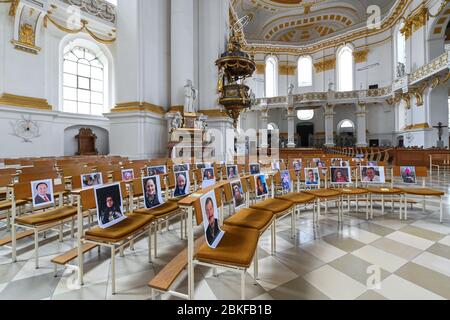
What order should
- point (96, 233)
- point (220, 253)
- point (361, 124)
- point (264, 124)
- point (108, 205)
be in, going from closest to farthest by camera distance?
point (220, 253) → point (96, 233) → point (108, 205) → point (361, 124) → point (264, 124)

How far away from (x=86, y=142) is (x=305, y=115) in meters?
20.8

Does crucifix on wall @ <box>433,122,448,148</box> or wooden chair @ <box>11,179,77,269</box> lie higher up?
crucifix on wall @ <box>433,122,448,148</box>

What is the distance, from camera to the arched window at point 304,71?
26500mm

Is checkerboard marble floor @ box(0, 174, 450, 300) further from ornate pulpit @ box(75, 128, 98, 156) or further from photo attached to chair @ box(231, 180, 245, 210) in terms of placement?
ornate pulpit @ box(75, 128, 98, 156)

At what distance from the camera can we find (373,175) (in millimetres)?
5184

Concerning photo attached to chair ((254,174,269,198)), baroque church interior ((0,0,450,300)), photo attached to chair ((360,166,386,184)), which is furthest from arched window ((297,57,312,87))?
photo attached to chair ((254,174,269,198))

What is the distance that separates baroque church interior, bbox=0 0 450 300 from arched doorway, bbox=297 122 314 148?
15cm

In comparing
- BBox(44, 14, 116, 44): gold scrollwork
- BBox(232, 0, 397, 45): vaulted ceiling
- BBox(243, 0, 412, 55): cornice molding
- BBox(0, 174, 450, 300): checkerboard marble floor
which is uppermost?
BBox(232, 0, 397, 45): vaulted ceiling

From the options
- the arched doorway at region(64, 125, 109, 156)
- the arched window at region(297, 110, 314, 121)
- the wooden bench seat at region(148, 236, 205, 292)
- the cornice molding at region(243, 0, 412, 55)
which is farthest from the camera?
the arched window at region(297, 110, 314, 121)

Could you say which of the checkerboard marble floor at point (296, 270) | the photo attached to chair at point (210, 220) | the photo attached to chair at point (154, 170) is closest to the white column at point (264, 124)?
the photo attached to chair at point (154, 170)

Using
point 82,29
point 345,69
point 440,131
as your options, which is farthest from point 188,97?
point 345,69

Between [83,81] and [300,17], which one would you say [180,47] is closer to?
[83,81]

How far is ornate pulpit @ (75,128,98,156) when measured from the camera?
13258 mm
